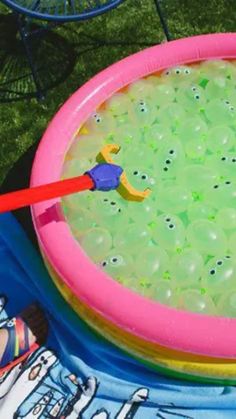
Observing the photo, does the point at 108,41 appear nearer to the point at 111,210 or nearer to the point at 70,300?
the point at 111,210

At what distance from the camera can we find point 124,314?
232 centimetres

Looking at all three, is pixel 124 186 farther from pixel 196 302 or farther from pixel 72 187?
pixel 196 302

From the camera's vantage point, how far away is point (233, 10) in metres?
3.82

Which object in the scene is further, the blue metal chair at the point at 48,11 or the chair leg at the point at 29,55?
the chair leg at the point at 29,55

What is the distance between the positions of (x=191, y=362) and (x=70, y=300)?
0.47 metres

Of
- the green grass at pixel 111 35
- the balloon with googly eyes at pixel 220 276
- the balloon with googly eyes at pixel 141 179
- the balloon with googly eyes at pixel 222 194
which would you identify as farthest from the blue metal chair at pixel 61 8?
the balloon with googly eyes at pixel 220 276

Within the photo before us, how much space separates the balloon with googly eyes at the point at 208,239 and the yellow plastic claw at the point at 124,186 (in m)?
0.22

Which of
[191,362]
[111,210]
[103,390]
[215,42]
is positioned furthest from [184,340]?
[215,42]

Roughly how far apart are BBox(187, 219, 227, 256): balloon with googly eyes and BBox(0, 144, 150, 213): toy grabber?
0.92ft

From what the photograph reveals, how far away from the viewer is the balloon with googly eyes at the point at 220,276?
2.48 meters

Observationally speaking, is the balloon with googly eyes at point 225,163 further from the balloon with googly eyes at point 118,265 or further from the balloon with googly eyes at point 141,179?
the balloon with googly eyes at point 118,265

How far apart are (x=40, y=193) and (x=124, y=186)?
372 millimetres

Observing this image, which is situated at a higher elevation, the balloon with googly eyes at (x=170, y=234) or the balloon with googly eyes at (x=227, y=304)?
the balloon with googly eyes at (x=170, y=234)

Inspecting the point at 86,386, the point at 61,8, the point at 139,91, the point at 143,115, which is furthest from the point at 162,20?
the point at 86,386
